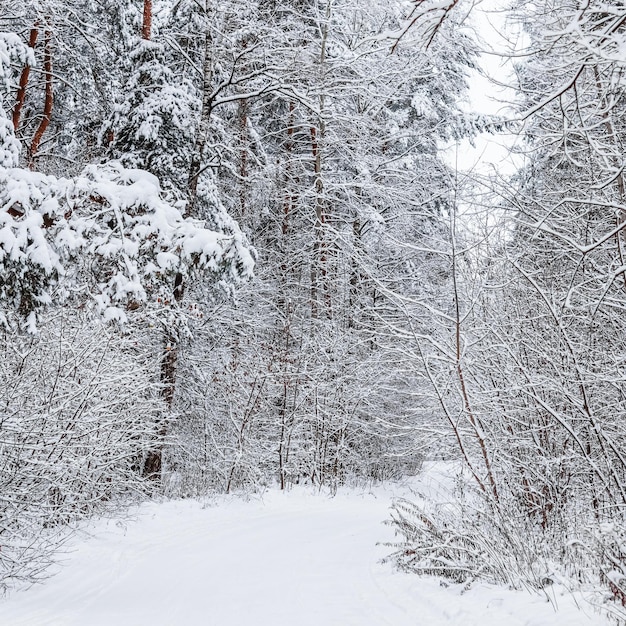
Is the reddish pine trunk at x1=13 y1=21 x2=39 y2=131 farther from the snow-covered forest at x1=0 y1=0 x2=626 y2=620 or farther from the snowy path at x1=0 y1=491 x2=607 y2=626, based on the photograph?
the snowy path at x1=0 y1=491 x2=607 y2=626

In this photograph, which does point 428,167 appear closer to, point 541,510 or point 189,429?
point 189,429

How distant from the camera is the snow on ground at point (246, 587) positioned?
15.4ft

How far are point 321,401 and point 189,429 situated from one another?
11.9 feet

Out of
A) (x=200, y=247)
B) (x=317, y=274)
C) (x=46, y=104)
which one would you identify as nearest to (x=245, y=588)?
(x=200, y=247)

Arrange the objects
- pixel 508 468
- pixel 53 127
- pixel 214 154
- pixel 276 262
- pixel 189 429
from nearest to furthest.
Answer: pixel 508 468
pixel 214 154
pixel 189 429
pixel 53 127
pixel 276 262

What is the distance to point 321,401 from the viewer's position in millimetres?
17188

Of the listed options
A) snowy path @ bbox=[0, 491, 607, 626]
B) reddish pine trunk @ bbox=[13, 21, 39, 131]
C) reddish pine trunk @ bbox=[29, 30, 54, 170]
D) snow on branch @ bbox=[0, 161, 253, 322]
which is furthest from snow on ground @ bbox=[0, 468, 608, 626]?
reddish pine trunk @ bbox=[29, 30, 54, 170]

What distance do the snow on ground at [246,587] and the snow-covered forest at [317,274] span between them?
1.31 ft

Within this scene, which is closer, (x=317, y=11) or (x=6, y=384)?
(x=6, y=384)

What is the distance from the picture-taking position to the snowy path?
4.70m

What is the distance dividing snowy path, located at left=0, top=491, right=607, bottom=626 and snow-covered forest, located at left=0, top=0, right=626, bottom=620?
0.42 m

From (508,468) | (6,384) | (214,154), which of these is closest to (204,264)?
(6,384)

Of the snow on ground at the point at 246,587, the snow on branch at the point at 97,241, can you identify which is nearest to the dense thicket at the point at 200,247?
the snow on branch at the point at 97,241

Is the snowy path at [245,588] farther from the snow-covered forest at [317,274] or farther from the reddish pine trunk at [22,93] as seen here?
the reddish pine trunk at [22,93]
